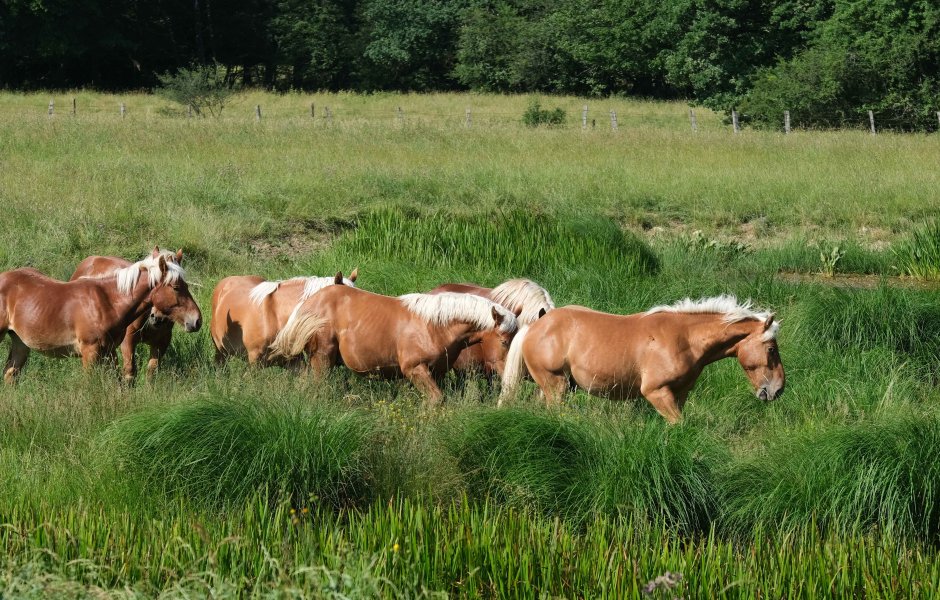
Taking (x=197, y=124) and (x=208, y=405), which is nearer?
(x=208, y=405)

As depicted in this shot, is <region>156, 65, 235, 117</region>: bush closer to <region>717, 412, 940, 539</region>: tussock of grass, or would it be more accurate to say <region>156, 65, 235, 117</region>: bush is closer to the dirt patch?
the dirt patch

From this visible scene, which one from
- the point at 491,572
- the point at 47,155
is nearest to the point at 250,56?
the point at 47,155

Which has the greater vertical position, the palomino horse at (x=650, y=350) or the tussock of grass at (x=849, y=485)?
the palomino horse at (x=650, y=350)

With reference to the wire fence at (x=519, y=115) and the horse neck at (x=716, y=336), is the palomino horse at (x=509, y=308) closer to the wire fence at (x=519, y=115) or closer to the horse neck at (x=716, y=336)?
the horse neck at (x=716, y=336)

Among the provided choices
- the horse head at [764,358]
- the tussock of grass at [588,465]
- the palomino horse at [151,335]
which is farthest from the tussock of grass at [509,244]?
the tussock of grass at [588,465]

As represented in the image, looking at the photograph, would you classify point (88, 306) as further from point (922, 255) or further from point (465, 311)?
point (922, 255)

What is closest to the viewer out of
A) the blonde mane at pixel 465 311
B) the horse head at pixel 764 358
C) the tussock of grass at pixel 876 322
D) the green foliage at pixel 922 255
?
the horse head at pixel 764 358

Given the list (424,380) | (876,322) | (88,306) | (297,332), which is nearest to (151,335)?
(88,306)

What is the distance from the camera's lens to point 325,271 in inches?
541

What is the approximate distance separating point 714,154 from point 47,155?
13.5 meters

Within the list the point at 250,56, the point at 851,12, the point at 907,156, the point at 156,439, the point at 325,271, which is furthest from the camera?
the point at 250,56

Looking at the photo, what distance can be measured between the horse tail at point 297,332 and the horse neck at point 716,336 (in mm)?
3169

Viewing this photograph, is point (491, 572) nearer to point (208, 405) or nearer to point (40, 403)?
point (208, 405)

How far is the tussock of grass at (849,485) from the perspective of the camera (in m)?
6.97
